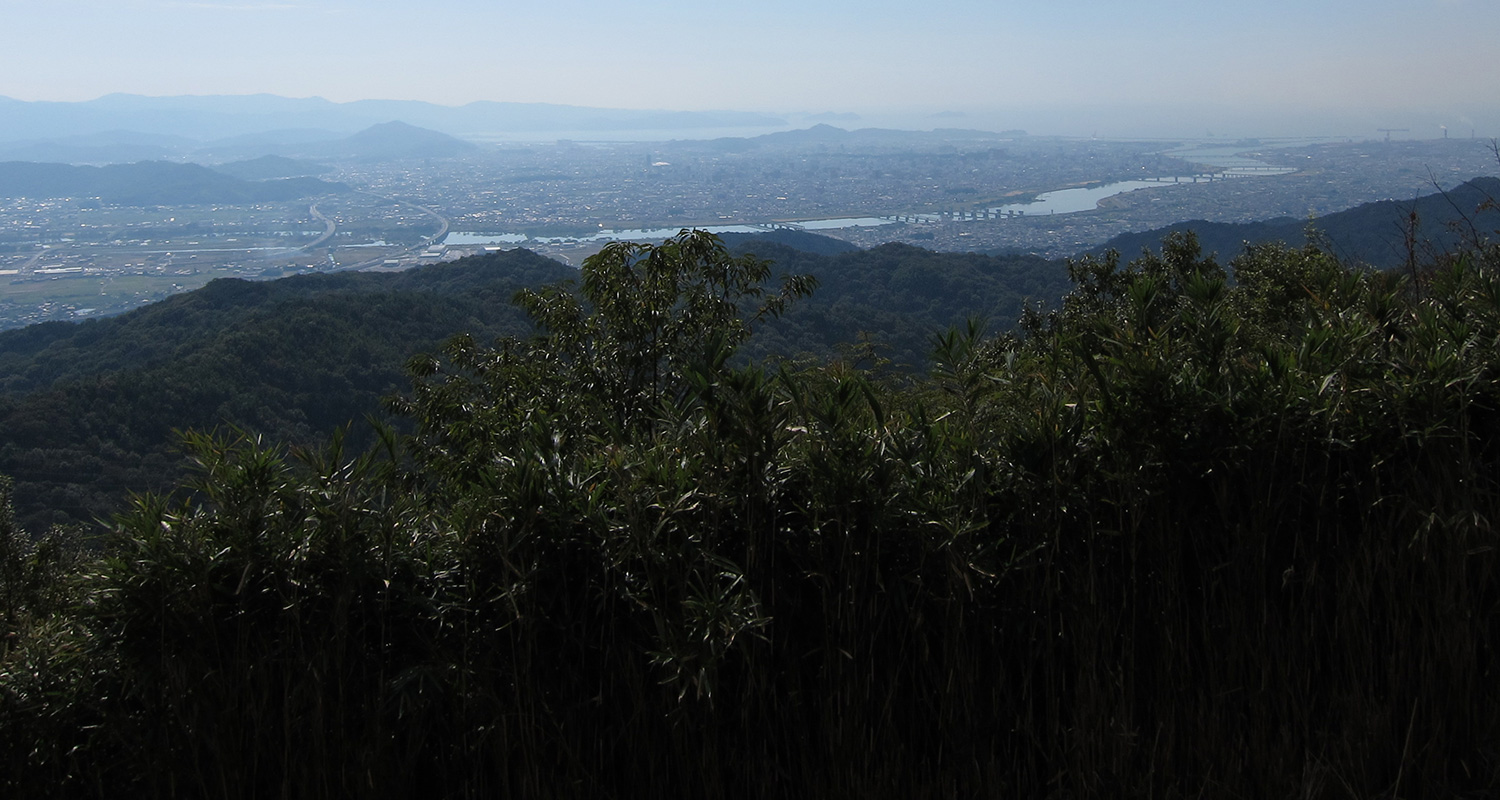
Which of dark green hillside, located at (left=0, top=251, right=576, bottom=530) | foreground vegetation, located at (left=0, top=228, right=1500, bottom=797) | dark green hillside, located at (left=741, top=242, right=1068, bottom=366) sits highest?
foreground vegetation, located at (left=0, top=228, right=1500, bottom=797)

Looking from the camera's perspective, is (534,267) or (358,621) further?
(534,267)

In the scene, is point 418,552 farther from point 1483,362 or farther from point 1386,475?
point 1483,362

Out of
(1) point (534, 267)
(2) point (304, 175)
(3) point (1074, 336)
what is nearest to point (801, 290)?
(3) point (1074, 336)

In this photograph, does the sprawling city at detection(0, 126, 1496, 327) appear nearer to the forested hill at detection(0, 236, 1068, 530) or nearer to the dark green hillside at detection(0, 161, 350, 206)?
the dark green hillside at detection(0, 161, 350, 206)

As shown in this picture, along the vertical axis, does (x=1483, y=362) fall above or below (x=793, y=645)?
above

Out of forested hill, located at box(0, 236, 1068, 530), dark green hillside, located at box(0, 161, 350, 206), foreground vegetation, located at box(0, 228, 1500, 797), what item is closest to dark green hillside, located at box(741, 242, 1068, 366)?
forested hill, located at box(0, 236, 1068, 530)

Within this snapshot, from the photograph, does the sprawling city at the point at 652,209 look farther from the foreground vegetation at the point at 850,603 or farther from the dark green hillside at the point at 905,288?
the foreground vegetation at the point at 850,603

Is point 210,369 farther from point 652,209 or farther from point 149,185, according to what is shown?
point 149,185
